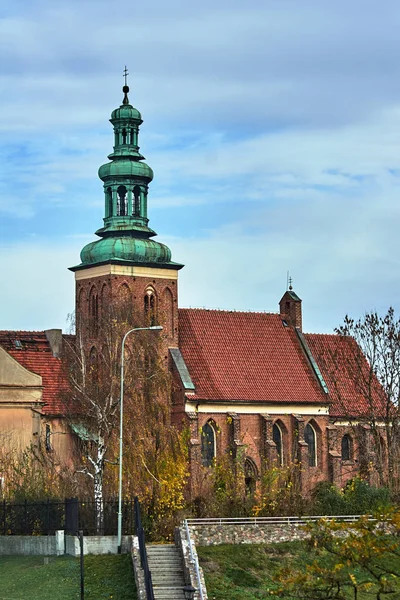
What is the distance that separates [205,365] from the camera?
3671 inches

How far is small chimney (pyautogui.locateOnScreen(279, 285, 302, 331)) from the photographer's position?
330 ft

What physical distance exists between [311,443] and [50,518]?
36476mm

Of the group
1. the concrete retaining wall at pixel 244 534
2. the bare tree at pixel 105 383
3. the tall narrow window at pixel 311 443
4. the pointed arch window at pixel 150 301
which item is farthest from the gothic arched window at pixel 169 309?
the concrete retaining wall at pixel 244 534

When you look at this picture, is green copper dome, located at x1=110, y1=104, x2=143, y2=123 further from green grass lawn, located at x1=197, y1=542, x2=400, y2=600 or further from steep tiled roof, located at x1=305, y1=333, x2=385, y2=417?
green grass lawn, located at x1=197, y1=542, x2=400, y2=600

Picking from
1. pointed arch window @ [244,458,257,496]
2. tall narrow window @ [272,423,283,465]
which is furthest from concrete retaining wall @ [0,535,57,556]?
tall narrow window @ [272,423,283,465]

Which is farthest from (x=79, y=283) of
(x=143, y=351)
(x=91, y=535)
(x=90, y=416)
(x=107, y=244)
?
(x=91, y=535)

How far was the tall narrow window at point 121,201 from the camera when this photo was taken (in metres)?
91.1

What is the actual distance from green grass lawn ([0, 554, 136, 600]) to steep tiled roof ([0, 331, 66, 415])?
87.6 ft

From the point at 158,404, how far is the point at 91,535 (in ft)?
69.8

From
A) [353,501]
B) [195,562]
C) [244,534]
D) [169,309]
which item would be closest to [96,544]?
[195,562]

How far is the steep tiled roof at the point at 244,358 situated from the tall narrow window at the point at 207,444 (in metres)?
1.97

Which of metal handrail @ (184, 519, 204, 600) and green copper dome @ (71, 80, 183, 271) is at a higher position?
green copper dome @ (71, 80, 183, 271)

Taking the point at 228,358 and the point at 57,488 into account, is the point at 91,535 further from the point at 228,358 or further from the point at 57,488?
the point at 228,358

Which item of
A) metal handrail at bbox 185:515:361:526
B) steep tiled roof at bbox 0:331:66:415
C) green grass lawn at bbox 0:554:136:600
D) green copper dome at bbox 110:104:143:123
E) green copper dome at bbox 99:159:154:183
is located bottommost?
green grass lawn at bbox 0:554:136:600
